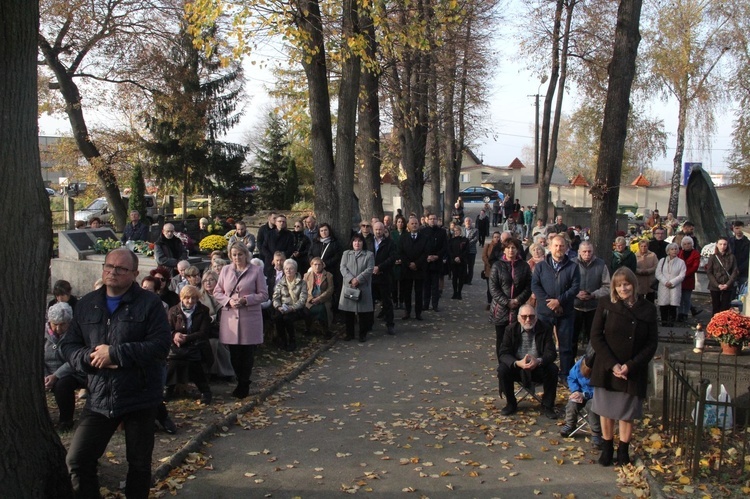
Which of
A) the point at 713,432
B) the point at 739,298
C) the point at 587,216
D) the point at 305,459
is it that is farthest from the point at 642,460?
the point at 587,216

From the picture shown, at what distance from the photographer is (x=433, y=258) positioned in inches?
547

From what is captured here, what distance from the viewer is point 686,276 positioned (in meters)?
13.1

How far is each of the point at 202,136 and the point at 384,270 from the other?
2185 centimetres

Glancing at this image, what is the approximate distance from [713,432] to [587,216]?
87.6 feet

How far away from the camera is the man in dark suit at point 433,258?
13.9 metres

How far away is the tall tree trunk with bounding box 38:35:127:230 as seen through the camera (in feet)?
83.4

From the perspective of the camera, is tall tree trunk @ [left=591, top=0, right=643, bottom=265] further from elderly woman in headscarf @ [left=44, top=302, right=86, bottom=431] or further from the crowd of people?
elderly woman in headscarf @ [left=44, top=302, right=86, bottom=431]

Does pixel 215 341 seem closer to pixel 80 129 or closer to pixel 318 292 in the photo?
pixel 318 292

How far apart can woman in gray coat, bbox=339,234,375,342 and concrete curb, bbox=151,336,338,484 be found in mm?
1520

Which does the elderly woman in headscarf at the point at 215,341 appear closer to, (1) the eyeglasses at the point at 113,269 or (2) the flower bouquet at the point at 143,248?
(1) the eyeglasses at the point at 113,269

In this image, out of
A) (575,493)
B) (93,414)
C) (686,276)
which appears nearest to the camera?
(93,414)

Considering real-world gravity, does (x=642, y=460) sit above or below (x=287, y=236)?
below

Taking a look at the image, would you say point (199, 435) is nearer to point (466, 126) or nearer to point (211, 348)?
point (211, 348)

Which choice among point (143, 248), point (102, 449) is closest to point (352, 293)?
point (143, 248)
